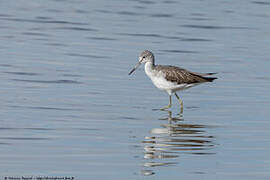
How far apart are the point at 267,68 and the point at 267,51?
226 centimetres

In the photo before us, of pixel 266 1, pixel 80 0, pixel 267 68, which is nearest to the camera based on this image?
pixel 267 68

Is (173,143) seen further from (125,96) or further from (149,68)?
(149,68)

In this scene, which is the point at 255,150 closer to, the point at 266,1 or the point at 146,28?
the point at 146,28

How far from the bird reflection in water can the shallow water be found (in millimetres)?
15

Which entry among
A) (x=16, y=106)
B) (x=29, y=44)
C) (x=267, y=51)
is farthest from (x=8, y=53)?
(x=267, y=51)

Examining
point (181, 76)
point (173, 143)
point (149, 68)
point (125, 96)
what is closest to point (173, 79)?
point (181, 76)

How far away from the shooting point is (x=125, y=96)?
14.8 metres

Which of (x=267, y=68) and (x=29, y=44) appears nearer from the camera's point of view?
(x=267, y=68)

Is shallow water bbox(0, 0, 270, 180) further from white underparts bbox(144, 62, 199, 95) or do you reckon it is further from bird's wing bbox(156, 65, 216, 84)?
bird's wing bbox(156, 65, 216, 84)

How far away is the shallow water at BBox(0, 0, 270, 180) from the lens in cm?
995

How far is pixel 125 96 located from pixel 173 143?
3709 millimetres

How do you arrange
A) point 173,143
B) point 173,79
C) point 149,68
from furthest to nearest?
point 149,68
point 173,79
point 173,143

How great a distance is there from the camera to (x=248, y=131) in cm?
1208

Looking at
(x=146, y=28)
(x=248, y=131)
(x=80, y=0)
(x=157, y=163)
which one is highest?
(x=80, y=0)
